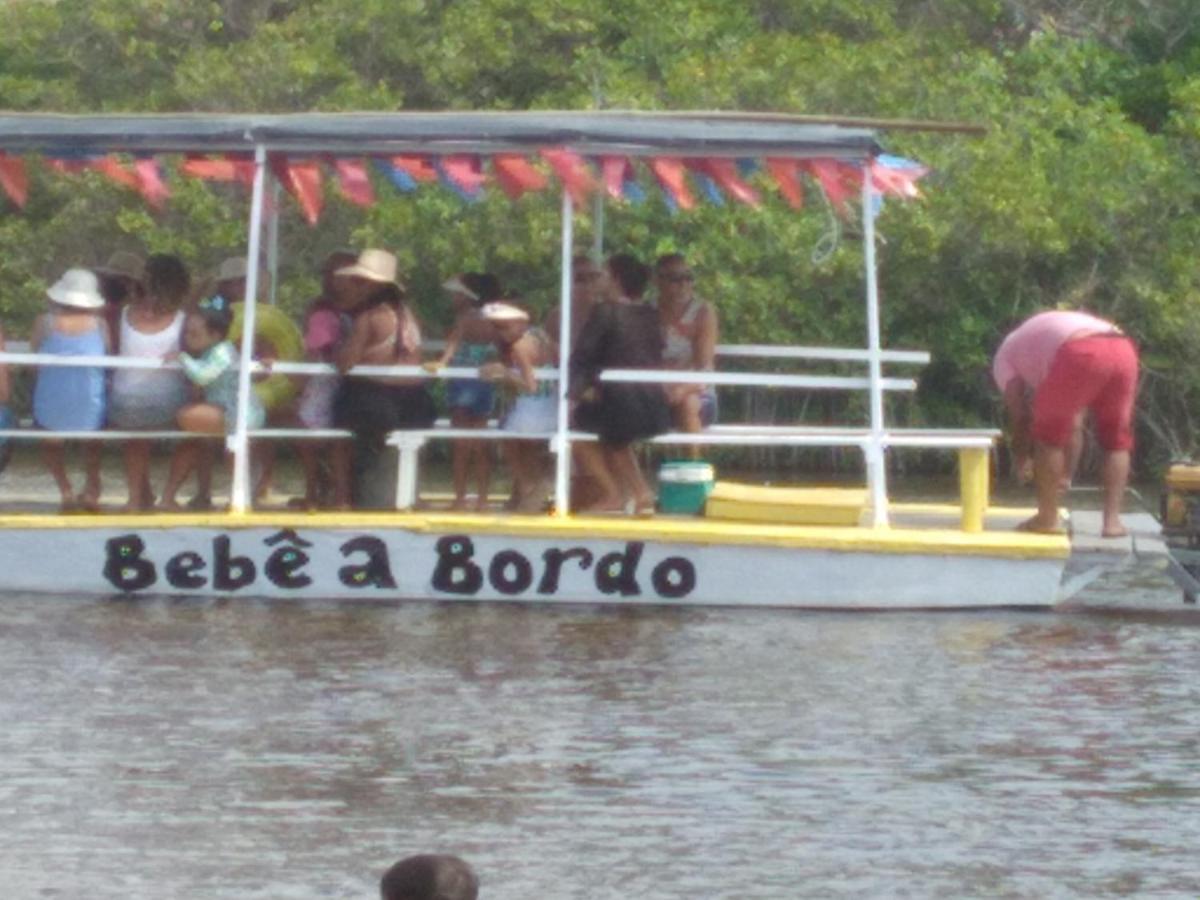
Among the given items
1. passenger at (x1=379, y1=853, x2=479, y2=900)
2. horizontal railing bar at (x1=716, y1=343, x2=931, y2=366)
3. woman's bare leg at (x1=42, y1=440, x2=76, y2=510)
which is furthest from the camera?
woman's bare leg at (x1=42, y1=440, x2=76, y2=510)

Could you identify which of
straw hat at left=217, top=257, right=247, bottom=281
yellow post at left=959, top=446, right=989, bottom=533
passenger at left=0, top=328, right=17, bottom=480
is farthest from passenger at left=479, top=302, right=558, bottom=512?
passenger at left=0, top=328, right=17, bottom=480

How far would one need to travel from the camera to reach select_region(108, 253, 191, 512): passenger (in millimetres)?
17609

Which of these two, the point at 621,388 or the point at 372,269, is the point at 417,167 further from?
the point at 621,388

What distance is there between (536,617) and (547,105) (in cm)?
1815

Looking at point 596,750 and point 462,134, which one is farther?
point 462,134

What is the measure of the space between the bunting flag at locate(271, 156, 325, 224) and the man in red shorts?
3.43m

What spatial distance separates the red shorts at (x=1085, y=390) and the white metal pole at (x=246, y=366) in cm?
369

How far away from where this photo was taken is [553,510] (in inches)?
689

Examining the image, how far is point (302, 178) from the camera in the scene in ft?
58.8

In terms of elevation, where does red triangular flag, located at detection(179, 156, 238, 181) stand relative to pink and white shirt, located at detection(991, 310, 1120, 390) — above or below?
above

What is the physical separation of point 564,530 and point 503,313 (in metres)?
1.18

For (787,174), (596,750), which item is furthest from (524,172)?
(596,750)

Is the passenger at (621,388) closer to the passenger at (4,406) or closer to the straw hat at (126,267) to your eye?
the straw hat at (126,267)

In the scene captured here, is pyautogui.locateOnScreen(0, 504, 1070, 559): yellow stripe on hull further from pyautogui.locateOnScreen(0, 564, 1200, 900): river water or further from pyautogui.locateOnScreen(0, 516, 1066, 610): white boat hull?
pyautogui.locateOnScreen(0, 564, 1200, 900): river water
